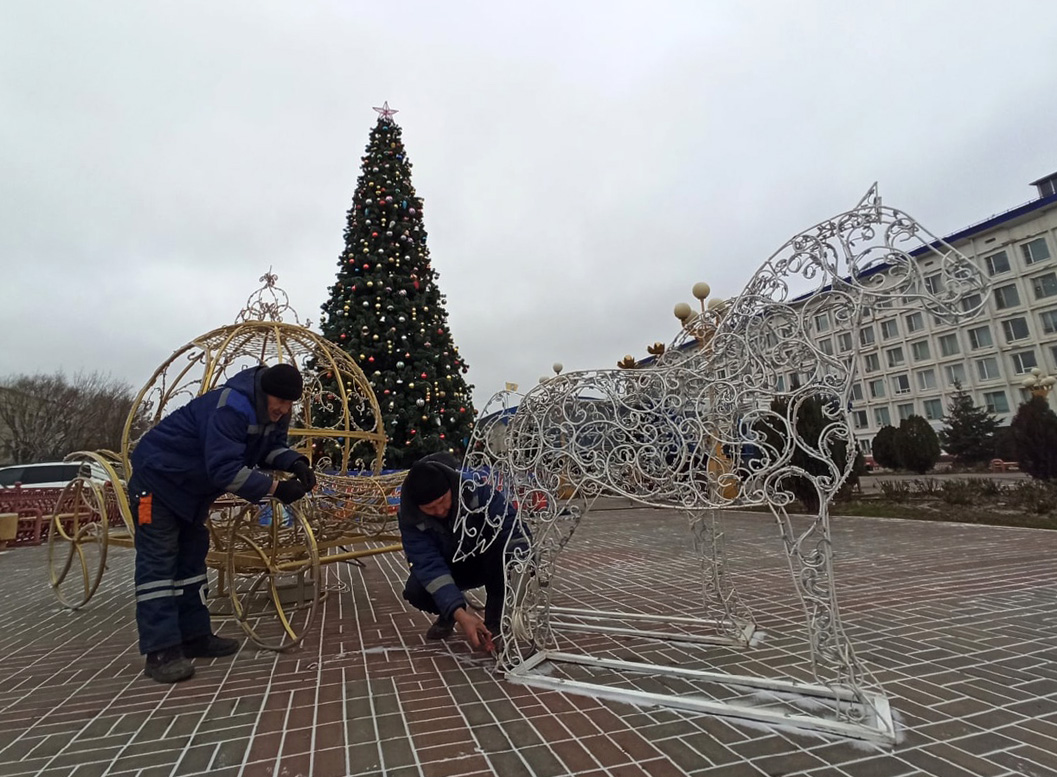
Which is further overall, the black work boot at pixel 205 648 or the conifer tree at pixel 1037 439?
the conifer tree at pixel 1037 439

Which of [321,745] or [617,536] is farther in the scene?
[617,536]

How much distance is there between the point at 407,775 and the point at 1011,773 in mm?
2070

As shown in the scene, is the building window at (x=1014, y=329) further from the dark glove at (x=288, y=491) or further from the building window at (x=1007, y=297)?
the dark glove at (x=288, y=491)

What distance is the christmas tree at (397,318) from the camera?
35.0 ft

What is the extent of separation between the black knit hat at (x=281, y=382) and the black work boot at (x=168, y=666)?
1.53 m

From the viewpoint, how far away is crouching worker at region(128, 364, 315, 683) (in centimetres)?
304

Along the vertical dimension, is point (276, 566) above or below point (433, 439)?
below

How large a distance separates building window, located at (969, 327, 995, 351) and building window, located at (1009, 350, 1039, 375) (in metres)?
1.60

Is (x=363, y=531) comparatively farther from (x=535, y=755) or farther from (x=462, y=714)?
(x=535, y=755)

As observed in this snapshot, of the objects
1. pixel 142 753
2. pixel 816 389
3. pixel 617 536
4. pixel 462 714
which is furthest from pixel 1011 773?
pixel 617 536

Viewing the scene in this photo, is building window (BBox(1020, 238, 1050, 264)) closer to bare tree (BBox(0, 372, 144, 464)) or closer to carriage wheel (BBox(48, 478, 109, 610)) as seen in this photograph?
carriage wheel (BBox(48, 478, 109, 610))

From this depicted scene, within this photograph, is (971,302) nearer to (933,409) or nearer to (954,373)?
(954,373)

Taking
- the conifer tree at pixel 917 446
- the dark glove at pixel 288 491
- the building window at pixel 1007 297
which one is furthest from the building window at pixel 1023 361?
the dark glove at pixel 288 491

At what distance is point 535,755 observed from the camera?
2.05 metres
